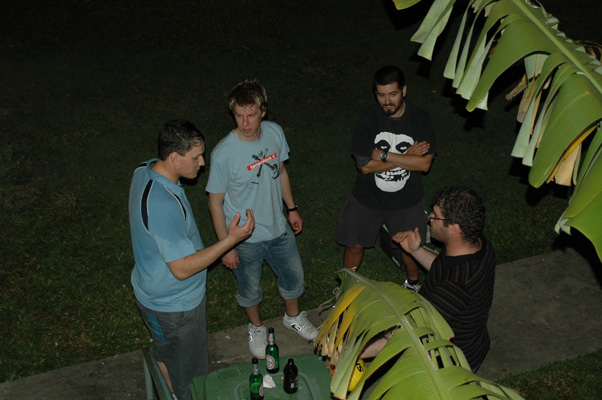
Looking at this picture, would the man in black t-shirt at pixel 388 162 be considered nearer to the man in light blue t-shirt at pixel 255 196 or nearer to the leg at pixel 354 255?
the leg at pixel 354 255

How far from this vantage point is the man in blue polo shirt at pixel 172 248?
13.8ft

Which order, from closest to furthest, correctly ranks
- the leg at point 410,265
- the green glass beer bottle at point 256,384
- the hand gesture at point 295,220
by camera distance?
the green glass beer bottle at point 256,384 < the hand gesture at point 295,220 < the leg at point 410,265

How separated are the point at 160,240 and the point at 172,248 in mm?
103

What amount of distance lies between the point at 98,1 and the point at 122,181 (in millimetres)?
6621

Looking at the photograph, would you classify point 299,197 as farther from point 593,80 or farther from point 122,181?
point 593,80

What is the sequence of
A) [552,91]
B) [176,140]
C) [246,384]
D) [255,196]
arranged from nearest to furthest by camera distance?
1. [552,91]
2. [176,140]
3. [246,384]
4. [255,196]

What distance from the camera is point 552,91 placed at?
271 cm

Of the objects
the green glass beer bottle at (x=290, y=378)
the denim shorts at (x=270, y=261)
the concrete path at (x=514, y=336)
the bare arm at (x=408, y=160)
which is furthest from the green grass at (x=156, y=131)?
the green glass beer bottle at (x=290, y=378)

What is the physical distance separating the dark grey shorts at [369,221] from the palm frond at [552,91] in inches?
114

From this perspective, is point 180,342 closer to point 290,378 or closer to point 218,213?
point 290,378

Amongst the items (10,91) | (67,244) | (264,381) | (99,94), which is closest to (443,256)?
(264,381)

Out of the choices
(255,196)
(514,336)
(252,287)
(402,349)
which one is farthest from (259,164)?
(514,336)

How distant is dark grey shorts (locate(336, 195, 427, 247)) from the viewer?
6.08 meters

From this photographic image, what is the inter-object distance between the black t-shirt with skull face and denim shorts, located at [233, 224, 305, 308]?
3.30ft
